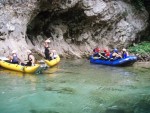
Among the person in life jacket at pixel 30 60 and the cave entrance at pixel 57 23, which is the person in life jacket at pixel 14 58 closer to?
the person in life jacket at pixel 30 60

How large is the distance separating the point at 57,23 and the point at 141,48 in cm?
569

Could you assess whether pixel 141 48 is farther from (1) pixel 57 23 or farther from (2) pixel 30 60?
(2) pixel 30 60

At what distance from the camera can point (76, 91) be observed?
41.3 feet

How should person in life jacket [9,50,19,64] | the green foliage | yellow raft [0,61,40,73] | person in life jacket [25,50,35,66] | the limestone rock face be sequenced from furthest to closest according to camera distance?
the green foliage
the limestone rock face
person in life jacket [9,50,19,64]
person in life jacket [25,50,35,66]
yellow raft [0,61,40,73]

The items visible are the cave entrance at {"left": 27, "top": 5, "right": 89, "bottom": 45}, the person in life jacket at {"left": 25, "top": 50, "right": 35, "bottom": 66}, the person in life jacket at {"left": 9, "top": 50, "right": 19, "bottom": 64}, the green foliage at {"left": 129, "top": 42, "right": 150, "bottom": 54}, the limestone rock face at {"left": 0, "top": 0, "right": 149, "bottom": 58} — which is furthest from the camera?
the green foliage at {"left": 129, "top": 42, "right": 150, "bottom": 54}

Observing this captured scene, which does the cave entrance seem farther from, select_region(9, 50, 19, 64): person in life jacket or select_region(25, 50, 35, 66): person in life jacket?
select_region(25, 50, 35, 66): person in life jacket

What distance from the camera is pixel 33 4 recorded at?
62.2 feet

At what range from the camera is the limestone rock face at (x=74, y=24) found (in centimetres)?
1867

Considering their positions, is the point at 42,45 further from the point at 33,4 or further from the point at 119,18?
the point at 119,18

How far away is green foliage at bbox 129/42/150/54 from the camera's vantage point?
21869 millimetres

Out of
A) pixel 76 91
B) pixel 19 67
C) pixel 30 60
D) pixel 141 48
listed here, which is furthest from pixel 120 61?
pixel 76 91

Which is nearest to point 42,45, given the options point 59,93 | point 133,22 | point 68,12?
point 68,12

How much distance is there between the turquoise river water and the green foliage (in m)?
4.51

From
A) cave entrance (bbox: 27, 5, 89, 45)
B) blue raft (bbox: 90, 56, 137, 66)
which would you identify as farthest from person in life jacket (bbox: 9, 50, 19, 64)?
blue raft (bbox: 90, 56, 137, 66)
